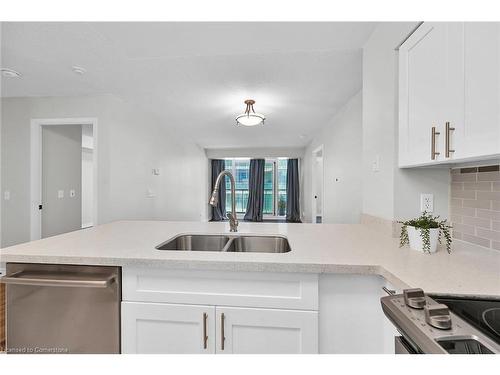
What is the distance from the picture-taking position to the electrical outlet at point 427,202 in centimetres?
133

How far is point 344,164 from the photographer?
3270mm

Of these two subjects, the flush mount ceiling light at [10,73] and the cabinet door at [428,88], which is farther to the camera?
the flush mount ceiling light at [10,73]

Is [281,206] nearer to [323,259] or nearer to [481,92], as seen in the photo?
[323,259]

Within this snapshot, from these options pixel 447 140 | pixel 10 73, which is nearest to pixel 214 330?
pixel 447 140

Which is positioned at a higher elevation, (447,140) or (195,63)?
(195,63)

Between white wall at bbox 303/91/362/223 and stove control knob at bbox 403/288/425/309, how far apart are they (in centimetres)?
229

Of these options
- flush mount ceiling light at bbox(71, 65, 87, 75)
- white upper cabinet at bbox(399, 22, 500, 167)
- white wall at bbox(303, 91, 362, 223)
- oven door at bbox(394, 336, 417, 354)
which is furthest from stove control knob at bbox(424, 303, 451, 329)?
flush mount ceiling light at bbox(71, 65, 87, 75)

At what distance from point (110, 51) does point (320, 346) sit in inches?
100

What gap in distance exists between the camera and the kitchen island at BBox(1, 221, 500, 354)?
3.04 ft

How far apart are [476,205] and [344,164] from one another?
85.3 inches

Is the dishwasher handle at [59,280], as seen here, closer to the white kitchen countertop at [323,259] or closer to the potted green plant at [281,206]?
the white kitchen countertop at [323,259]

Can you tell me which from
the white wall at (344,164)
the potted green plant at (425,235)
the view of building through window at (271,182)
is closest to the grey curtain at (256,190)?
the view of building through window at (271,182)

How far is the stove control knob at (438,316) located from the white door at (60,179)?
13.6 feet
